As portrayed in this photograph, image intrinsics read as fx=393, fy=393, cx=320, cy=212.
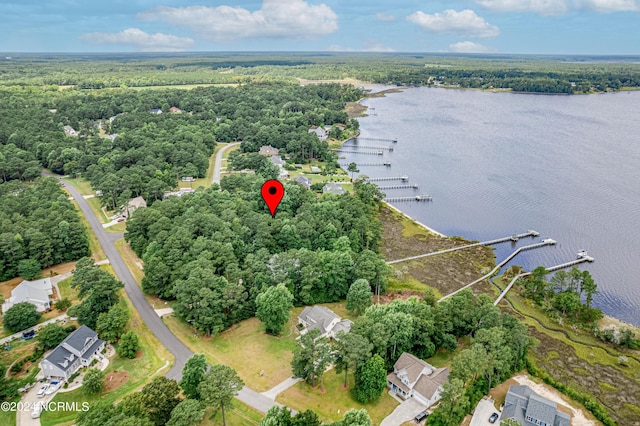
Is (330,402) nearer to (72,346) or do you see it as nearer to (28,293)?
(72,346)

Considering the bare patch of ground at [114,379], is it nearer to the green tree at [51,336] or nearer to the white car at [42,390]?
Result: the white car at [42,390]

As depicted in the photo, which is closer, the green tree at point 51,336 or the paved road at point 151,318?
the paved road at point 151,318

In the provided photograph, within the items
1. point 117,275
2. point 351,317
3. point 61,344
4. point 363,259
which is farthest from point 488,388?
point 117,275

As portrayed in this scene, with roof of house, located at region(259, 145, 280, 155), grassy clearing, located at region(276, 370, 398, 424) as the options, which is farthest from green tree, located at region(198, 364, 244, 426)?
roof of house, located at region(259, 145, 280, 155)

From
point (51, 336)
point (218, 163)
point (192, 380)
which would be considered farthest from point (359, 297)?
point (218, 163)

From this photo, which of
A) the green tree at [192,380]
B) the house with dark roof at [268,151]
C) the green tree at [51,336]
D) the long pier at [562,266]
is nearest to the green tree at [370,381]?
the green tree at [192,380]

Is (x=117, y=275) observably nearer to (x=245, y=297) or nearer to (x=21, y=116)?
(x=245, y=297)

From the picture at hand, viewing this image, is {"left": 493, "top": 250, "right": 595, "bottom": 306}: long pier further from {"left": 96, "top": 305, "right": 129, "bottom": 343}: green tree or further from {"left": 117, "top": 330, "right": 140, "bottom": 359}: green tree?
{"left": 96, "top": 305, "right": 129, "bottom": 343}: green tree
